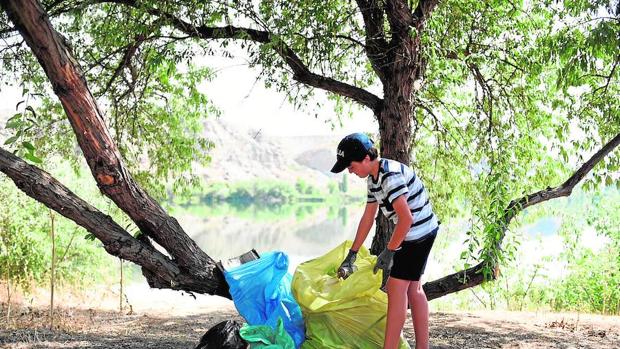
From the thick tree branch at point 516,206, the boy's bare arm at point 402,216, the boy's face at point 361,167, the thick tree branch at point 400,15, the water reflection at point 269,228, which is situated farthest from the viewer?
the water reflection at point 269,228

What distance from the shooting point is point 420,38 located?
19.1 ft

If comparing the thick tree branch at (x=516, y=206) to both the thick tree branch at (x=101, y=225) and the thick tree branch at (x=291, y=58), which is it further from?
the thick tree branch at (x=101, y=225)

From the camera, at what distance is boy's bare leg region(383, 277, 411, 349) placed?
13.1ft

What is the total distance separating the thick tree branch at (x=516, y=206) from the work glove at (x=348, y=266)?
4.96 feet

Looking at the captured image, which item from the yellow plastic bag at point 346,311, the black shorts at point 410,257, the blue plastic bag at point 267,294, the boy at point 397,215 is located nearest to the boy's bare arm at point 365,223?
the boy at point 397,215

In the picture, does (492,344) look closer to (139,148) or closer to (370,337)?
(370,337)

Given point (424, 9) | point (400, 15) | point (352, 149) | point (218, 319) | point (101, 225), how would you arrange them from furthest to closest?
point (218, 319) → point (424, 9) → point (400, 15) → point (101, 225) → point (352, 149)

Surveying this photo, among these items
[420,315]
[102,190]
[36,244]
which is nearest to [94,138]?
[102,190]

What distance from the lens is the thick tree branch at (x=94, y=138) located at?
4.40 meters

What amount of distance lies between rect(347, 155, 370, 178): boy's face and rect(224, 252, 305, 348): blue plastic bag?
103 cm

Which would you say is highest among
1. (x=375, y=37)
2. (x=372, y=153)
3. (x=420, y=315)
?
(x=375, y=37)

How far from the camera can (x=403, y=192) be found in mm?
3785

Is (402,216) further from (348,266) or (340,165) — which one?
(348,266)

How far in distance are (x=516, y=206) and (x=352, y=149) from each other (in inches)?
81.5
